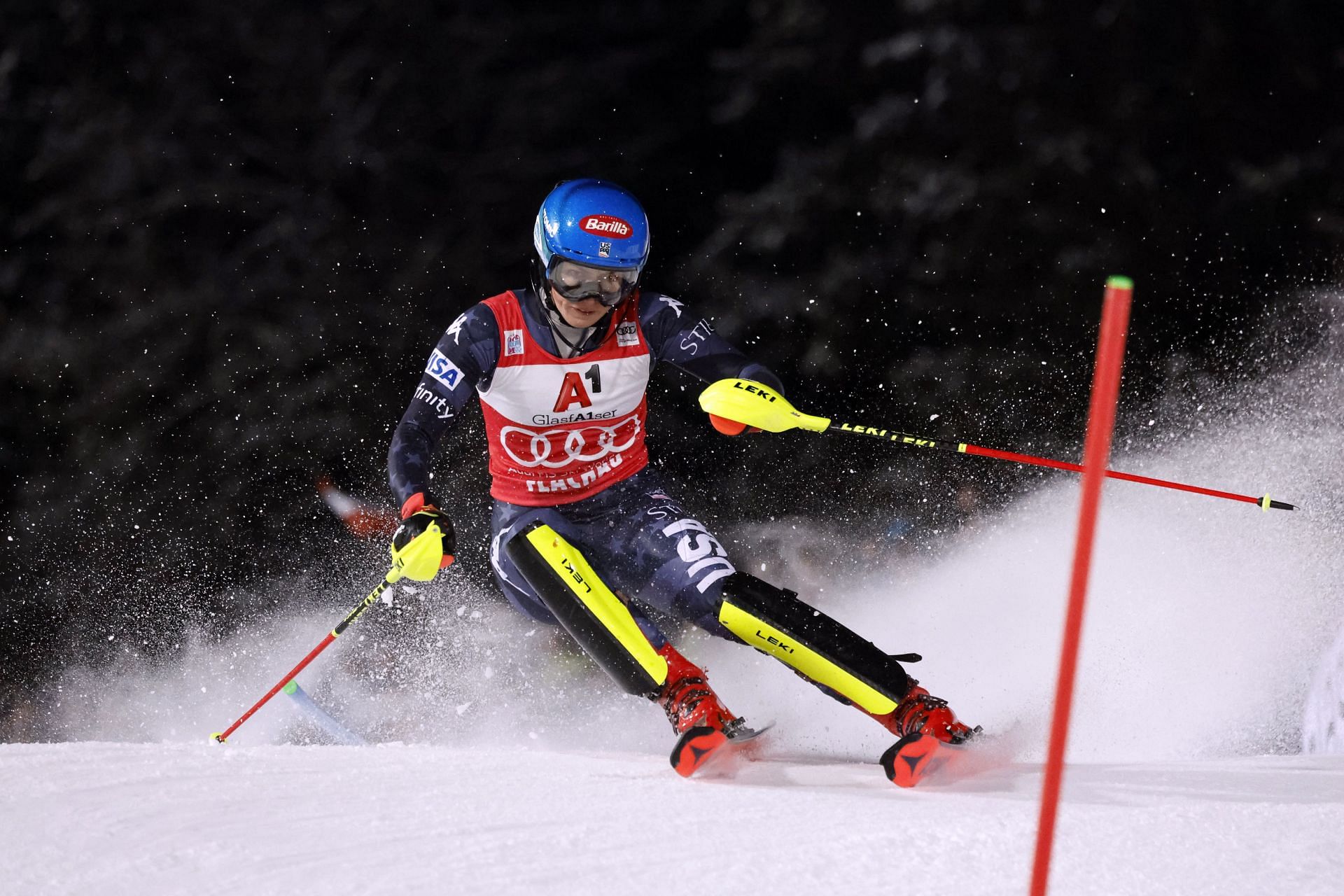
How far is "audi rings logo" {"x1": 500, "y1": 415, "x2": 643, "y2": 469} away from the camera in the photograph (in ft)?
9.77

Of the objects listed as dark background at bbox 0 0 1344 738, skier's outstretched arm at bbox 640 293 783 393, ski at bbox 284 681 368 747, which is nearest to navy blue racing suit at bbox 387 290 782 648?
skier's outstretched arm at bbox 640 293 783 393

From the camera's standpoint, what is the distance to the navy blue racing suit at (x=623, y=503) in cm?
276

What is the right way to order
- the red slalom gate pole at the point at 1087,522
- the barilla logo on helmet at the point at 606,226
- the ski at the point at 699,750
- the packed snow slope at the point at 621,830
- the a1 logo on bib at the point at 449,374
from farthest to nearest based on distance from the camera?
Result: 1. the a1 logo on bib at the point at 449,374
2. the barilla logo on helmet at the point at 606,226
3. the ski at the point at 699,750
4. the packed snow slope at the point at 621,830
5. the red slalom gate pole at the point at 1087,522

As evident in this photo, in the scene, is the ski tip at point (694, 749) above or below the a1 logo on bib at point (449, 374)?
below

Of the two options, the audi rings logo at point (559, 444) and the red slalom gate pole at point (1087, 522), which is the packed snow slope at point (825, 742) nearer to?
the red slalom gate pole at point (1087, 522)

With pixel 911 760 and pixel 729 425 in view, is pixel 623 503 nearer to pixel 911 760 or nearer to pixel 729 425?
pixel 729 425

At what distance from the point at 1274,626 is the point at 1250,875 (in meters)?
2.06

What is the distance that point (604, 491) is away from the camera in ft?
9.95

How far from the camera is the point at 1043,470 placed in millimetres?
4906

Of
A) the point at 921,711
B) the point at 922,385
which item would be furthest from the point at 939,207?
the point at 921,711

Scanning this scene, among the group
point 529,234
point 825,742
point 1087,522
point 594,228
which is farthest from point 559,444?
point 529,234

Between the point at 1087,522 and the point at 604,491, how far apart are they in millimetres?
1956

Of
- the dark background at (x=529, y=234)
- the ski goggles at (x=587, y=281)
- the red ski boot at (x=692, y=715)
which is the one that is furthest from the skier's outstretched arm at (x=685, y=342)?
the dark background at (x=529, y=234)

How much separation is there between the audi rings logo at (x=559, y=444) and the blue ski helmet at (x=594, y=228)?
1.35 ft
